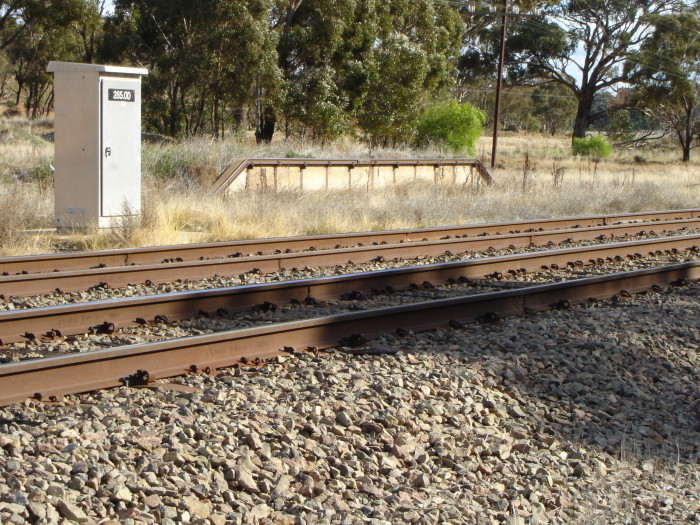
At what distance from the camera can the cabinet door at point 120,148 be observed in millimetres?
13891

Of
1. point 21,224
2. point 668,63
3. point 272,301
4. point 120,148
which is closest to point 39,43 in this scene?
point 668,63

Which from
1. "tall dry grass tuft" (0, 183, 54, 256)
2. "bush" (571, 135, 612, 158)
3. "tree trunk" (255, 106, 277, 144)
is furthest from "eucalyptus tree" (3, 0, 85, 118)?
"bush" (571, 135, 612, 158)

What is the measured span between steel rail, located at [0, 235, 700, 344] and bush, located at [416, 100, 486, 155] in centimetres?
2823

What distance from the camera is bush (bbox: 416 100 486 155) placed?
132 ft

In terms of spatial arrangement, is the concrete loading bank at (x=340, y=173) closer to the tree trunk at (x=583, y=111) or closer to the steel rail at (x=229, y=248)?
the steel rail at (x=229, y=248)

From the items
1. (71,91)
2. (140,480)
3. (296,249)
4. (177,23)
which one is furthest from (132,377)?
(177,23)

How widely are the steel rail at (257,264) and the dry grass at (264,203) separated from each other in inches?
112

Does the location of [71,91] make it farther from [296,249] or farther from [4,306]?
[4,306]

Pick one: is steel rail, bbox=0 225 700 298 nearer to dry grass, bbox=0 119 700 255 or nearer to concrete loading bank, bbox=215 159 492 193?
dry grass, bbox=0 119 700 255

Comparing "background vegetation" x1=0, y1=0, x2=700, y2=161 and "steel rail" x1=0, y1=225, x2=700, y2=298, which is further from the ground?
"background vegetation" x1=0, y1=0, x2=700, y2=161

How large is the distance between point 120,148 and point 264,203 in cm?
335

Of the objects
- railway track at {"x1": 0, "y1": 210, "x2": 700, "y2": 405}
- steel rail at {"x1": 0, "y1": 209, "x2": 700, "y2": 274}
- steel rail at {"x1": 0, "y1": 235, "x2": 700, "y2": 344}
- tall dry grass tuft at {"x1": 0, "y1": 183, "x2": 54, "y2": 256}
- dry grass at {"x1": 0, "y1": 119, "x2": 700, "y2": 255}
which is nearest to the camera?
railway track at {"x1": 0, "y1": 210, "x2": 700, "y2": 405}

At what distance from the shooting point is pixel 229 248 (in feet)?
40.4

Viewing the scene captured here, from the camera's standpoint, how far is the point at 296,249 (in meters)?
12.8
